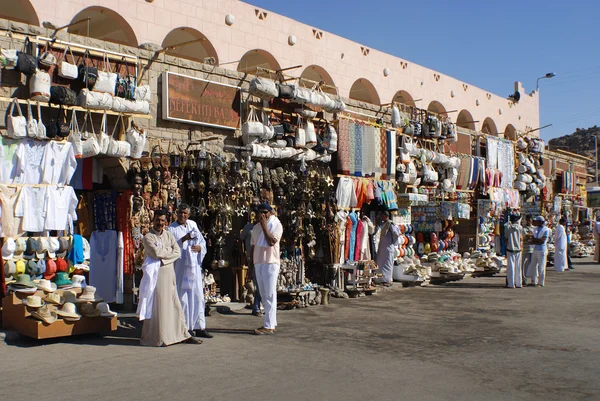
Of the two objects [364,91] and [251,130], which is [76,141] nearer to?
[251,130]

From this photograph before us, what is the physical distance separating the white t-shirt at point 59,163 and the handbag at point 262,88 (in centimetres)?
375

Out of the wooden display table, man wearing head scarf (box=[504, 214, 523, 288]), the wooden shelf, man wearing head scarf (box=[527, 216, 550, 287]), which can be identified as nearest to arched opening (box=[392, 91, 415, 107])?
man wearing head scarf (box=[527, 216, 550, 287])

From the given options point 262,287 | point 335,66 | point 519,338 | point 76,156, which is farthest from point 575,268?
point 76,156

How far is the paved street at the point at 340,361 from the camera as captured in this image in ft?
17.6

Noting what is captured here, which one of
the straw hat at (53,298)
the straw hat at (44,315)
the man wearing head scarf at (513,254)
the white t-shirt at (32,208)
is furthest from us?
the man wearing head scarf at (513,254)

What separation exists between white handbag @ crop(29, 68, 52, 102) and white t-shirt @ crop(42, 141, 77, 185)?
0.68 m

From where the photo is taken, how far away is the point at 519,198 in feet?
74.5

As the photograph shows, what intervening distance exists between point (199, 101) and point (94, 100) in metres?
2.20

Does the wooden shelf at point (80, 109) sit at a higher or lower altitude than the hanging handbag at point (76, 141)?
higher

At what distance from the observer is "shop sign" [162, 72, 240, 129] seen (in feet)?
34.2

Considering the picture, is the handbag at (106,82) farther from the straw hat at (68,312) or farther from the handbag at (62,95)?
the straw hat at (68,312)

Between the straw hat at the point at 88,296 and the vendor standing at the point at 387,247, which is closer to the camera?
the straw hat at the point at 88,296

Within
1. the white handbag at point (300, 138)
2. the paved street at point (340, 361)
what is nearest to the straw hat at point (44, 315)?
the paved street at point (340, 361)

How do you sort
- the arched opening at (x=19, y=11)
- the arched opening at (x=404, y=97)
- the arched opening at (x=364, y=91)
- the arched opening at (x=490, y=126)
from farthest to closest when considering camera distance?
the arched opening at (x=490, y=126)
the arched opening at (x=404, y=97)
the arched opening at (x=364, y=91)
the arched opening at (x=19, y=11)
